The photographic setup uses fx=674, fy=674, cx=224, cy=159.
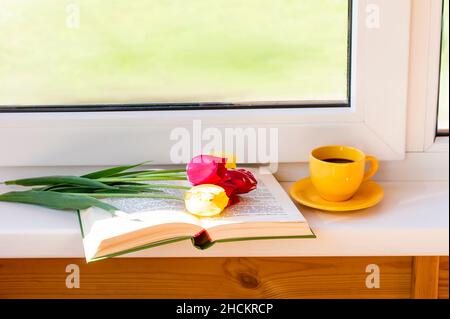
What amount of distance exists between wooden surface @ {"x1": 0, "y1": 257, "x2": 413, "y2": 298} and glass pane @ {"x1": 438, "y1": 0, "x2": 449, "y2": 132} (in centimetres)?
27

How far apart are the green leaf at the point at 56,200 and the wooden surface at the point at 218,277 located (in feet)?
0.36

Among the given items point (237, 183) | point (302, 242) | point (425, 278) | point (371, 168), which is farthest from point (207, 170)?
point (425, 278)

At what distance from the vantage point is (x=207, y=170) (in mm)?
1005

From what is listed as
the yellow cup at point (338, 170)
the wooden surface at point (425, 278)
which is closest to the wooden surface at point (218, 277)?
the wooden surface at point (425, 278)

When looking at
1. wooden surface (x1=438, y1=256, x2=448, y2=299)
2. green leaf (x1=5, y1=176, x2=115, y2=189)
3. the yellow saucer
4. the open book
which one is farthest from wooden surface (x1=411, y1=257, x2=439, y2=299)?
green leaf (x1=5, y1=176, x2=115, y2=189)

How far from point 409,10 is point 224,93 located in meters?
0.34

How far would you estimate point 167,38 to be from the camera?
1180mm

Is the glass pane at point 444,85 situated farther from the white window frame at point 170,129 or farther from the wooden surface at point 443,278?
the wooden surface at point 443,278

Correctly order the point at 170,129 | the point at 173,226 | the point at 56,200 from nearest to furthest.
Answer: the point at 173,226
the point at 56,200
the point at 170,129

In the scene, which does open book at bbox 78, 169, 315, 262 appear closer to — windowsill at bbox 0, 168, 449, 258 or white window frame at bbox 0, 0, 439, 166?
windowsill at bbox 0, 168, 449, 258

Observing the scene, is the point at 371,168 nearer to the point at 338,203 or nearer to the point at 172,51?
the point at 338,203

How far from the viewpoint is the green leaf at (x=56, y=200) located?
1.00 m

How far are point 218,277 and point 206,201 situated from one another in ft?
0.68
